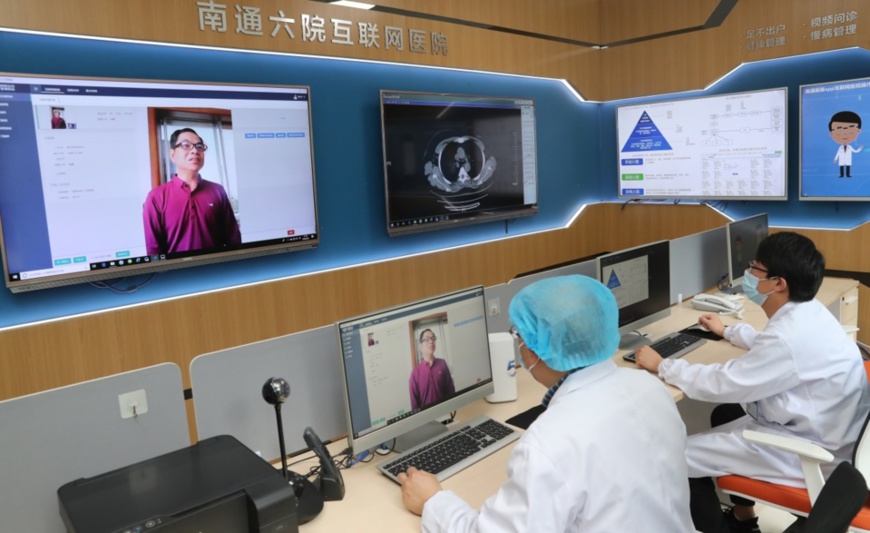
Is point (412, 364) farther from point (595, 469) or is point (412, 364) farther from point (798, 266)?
point (798, 266)

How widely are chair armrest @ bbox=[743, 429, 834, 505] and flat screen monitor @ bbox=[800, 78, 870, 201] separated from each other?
305 cm

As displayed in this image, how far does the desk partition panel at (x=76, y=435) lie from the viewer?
139 centimetres

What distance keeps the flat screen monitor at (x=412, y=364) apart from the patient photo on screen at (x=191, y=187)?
73.9 inches

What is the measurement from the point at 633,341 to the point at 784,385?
0.81 metres

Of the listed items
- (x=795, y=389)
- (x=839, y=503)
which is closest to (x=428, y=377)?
(x=839, y=503)

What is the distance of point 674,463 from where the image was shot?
53.9 inches

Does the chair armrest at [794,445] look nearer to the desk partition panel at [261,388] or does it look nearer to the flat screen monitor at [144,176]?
the desk partition panel at [261,388]

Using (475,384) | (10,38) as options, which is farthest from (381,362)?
(10,38)

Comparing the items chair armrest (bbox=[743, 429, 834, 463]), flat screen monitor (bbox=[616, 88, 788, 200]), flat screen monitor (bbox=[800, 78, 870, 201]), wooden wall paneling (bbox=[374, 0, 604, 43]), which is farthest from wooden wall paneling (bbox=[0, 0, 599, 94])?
chair armrest (bbox=[743, 429, 834, 463])

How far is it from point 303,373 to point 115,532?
28.3 inches

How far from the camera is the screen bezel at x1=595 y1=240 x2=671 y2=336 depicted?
2.60 meters

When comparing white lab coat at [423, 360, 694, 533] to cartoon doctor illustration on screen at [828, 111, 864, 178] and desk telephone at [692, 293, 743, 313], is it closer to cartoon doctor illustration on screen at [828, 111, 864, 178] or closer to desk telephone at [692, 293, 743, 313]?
desk telephone at [692, 293, 743, 313]

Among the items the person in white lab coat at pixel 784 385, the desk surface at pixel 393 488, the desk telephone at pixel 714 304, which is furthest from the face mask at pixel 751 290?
the desk surface at pixel 393 488

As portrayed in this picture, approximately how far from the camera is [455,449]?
179 cm
